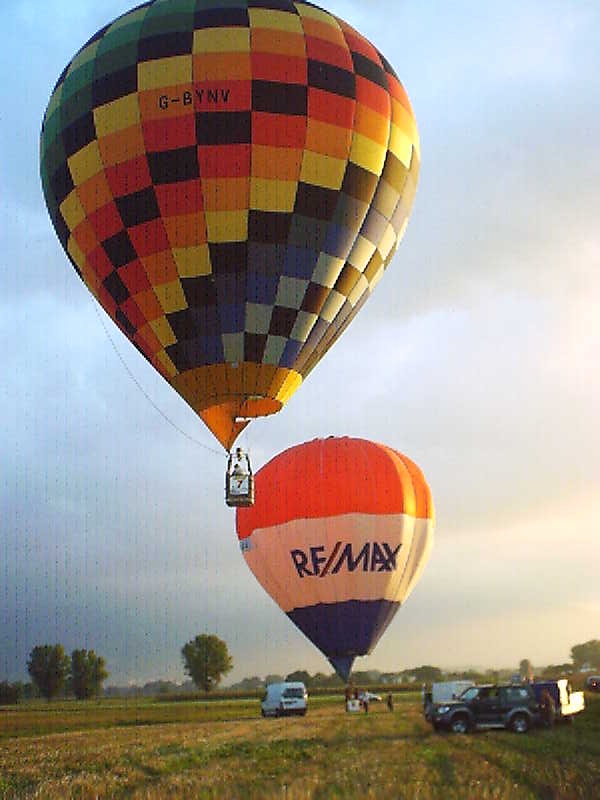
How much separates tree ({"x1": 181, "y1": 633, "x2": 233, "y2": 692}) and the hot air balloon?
2032 inches

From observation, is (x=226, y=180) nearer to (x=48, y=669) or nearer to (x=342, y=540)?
(x=342, y=540)

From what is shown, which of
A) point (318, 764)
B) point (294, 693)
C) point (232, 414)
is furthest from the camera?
point (294, 693)

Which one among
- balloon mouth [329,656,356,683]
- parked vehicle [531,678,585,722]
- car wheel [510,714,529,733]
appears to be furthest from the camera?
balloon mouth [329,656,356,683]

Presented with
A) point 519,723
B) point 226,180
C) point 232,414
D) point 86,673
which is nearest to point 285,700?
point 232,414

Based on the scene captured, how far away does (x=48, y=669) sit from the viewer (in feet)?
241

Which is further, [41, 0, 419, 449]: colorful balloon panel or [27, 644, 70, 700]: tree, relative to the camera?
[27, 644, 70, 700]: tree

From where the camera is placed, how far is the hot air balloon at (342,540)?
2831 cm

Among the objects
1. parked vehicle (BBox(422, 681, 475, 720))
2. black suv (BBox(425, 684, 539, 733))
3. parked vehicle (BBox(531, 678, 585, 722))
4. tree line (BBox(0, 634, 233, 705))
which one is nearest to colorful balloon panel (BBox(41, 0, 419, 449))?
parked vehicle (BBox(422, 681, 475, 720))

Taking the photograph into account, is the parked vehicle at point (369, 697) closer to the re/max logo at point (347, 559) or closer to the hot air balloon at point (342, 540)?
the hot air balloon at point (342, 540)

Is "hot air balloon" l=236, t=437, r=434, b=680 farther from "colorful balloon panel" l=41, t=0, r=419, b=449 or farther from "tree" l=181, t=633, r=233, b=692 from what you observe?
"tree" l=181, t=633, r=233, b=692

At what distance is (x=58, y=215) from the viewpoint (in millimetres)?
20406

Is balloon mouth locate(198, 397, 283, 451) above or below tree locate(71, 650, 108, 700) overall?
above

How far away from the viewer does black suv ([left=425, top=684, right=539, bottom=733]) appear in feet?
52.3

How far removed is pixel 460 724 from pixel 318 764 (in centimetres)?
377
